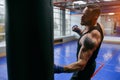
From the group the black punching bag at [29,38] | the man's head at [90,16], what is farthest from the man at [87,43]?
the black punching bag at [29,38]

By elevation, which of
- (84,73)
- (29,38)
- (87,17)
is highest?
(87,17)

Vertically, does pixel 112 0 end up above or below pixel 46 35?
above

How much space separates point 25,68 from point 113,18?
16.6 m

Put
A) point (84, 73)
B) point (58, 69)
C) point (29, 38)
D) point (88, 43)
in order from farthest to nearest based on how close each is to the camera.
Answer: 1. point (84, 73)
2. point (88, 43)
3. point (58, 69)
4. point (29, 38)

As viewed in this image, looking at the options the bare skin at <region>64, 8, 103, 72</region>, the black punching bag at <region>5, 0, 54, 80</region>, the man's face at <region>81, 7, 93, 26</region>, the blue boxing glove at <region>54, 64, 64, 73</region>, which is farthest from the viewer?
the man's face at <region>81, 7, 93, 26</region>

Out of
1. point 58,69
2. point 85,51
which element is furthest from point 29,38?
point 85,51

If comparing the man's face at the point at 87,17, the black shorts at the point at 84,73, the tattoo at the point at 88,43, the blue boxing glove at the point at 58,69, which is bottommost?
the black shorts at the point at 84,73

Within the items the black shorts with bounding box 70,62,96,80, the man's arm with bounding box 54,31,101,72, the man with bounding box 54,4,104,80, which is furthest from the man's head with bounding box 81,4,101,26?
the black shorts with bounding box 70,62,96,80

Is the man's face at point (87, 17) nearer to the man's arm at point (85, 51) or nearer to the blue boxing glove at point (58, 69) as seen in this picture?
the man's arm at point (85, 51)

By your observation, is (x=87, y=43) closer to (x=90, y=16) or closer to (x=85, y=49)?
(x=85, y=49)

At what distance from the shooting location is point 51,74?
0.80 metres

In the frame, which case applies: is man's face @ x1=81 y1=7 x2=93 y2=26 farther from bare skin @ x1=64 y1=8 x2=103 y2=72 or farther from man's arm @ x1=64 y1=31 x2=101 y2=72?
man's arm @ x1=64 y1=31 x2=101 y2=72

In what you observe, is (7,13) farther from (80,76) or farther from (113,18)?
(113,18)

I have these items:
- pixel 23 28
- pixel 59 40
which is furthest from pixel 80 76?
pixel 59 40
